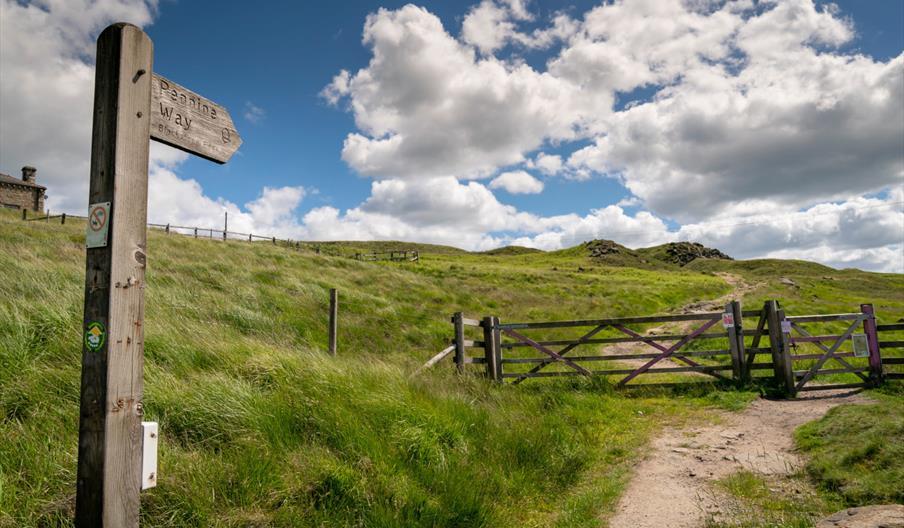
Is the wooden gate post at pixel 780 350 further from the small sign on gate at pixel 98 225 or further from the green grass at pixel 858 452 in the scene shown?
the small sign on gate at pixel 98 225

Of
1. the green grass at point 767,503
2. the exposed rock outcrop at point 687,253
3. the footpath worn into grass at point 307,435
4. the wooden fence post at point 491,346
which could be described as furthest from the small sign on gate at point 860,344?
the exposed rock outcrop at point 687,253

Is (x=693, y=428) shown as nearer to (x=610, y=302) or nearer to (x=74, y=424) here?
(x=74, y=424)

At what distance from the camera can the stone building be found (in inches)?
1935

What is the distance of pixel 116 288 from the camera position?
252cm

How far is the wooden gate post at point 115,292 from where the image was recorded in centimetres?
243

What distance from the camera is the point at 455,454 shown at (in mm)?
4875

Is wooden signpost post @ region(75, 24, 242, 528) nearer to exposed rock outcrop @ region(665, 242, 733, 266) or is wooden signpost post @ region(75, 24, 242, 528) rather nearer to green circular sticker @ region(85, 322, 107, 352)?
green circular sticker @ region(85, 322, 107, 352)

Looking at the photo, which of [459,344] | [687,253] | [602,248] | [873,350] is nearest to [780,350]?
[873,350]

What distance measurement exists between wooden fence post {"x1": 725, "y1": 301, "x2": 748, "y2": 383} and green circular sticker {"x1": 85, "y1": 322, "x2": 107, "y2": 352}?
10.7 meters

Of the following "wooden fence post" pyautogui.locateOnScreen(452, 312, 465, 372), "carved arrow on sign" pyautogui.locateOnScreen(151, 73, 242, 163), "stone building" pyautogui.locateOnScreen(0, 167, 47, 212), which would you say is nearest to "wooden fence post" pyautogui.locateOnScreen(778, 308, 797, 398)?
"wooden fence post" pyautogui.locateOnScreen(452, 312, 465, 372)

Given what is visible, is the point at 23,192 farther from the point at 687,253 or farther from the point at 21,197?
the point at 687,253

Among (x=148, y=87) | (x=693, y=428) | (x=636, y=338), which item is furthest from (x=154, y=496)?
(x=636, y=338)

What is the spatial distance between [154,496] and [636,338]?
365 inches

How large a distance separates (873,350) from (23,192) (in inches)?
2674
